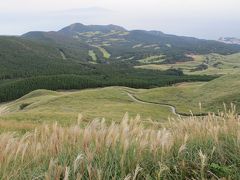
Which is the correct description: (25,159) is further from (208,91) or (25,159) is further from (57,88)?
(57,88)

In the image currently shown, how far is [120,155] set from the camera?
5.51 meters

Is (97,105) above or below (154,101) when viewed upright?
above

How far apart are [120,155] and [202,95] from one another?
79.4 m

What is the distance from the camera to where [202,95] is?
8344 centimetres

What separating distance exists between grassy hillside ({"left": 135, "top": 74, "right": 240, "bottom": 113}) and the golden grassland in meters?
64.0

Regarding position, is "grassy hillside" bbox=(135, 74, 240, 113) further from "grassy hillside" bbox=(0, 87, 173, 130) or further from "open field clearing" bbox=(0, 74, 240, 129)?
"grassy hillside" bbox=(0, 87, 173, 130)

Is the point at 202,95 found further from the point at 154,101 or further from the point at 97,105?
the point at 97,105

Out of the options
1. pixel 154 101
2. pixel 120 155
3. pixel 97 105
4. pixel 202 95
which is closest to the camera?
pixel 120 155

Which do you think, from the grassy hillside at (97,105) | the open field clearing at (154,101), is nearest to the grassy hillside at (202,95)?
the open field clearing at (154,101)

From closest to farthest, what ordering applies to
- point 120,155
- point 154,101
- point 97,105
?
point 120,155, point 97,105, point 154,101

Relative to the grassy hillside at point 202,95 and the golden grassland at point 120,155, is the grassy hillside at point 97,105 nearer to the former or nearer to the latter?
the grassy hillside at point 202,95

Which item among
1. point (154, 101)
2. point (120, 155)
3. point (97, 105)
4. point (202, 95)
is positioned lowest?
point (154, 101)

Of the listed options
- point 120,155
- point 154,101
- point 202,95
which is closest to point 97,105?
point 154,101

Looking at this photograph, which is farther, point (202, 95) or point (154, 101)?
point (154, 101)
